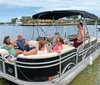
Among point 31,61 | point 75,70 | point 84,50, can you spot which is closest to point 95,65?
point 84,50

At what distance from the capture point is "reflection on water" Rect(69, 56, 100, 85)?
4.62 m

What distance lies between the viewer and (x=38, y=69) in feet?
11.3

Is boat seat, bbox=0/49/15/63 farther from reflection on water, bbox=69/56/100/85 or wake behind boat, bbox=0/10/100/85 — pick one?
reflection on water, bbox=69/56/100/85

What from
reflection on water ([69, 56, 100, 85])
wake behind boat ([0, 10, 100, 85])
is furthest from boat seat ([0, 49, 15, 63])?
reflection on water ([69, 56, 100, 85])

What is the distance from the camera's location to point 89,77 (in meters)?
5.05

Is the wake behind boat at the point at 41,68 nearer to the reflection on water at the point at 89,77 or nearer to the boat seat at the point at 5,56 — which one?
the boat seat at the point at 5,56

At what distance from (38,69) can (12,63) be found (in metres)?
0.70

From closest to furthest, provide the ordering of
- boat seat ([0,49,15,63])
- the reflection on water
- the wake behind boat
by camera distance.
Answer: the wake behind boat
boat seat ([0,49,15,63])
the reflection on water

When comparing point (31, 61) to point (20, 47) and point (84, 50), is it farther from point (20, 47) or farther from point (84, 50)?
point (84, 50)

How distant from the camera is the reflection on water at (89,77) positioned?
4.62 meters

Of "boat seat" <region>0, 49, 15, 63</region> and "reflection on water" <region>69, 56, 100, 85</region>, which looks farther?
"reflection on water" <region>69, 56, 100, 85</region>

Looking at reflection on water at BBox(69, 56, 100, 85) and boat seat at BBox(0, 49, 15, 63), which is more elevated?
boat seat at BBox(0, 49, 15, 63)

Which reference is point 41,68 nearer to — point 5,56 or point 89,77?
point 5,56

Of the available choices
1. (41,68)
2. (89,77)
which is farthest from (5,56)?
(89,77)
